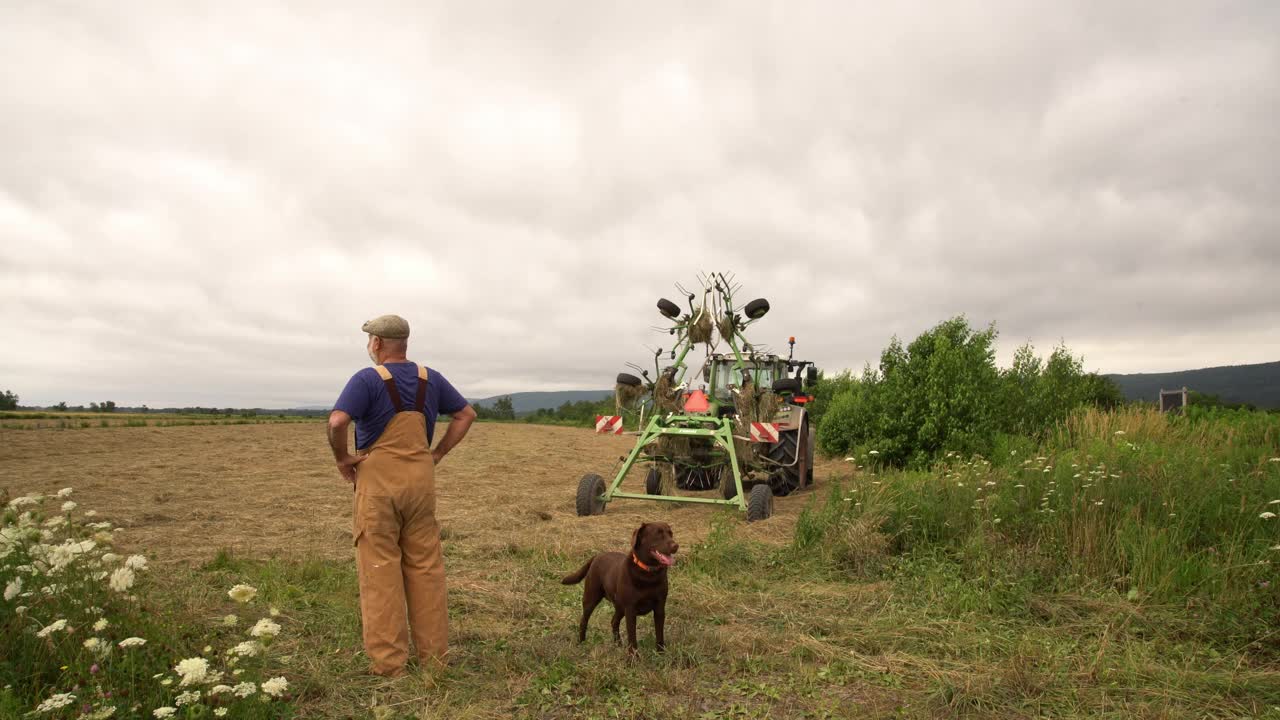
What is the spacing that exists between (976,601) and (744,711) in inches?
91.2

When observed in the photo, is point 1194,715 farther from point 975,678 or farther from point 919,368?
point 919,368

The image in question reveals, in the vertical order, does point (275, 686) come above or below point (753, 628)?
above

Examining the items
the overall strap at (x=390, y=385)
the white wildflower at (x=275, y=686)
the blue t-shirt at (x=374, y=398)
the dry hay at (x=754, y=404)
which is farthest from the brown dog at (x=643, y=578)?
the dry hay at (x=754, y=404)

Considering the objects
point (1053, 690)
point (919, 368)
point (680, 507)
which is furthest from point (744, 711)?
point (919, 368)

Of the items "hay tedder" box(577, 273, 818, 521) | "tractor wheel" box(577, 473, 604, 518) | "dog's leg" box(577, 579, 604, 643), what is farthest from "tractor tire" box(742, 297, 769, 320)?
"dog's leg" box(577, 579, 604, 643)

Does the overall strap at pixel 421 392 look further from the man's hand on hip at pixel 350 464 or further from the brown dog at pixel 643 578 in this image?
the brown dog at pixel 643 578

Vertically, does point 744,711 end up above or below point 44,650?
below

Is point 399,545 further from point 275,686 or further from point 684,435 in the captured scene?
point 684,435

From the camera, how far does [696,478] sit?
10453mm

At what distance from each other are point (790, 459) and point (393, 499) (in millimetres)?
7349

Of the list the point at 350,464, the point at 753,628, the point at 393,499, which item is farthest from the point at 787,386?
the point at 350,464

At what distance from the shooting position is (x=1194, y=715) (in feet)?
11.0

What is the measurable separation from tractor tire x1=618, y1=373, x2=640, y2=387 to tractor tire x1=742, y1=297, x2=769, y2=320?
1.73 metres

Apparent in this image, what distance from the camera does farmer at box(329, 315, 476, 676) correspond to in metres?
3.78
